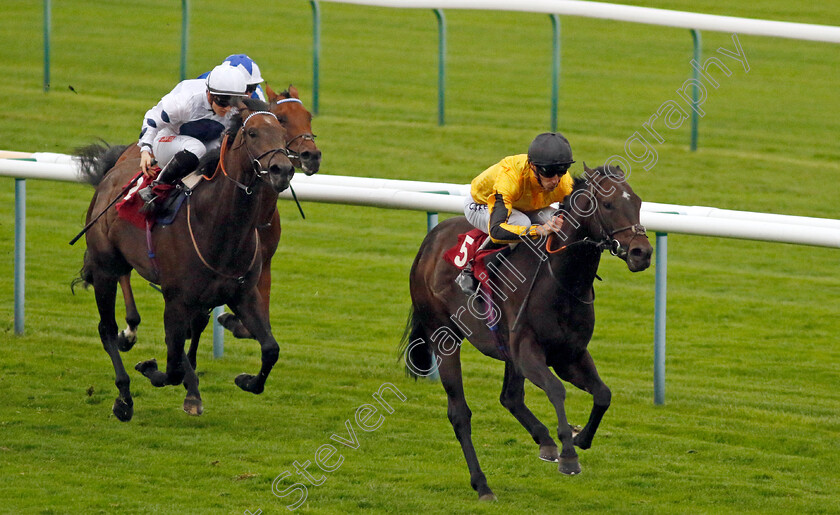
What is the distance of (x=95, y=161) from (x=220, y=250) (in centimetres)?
176

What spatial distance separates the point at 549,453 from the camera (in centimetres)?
555

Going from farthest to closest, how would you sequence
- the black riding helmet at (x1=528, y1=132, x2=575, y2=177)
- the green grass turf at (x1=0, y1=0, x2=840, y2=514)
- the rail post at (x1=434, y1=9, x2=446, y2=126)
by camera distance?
the rail post at (x1=434, y1=9, x2=446, y2=126), the green grass turf at (x1=0, y1=0, x2=840, y2=514), the black riding helmet at (x1=528, y1=132, x2=575, y2=177)

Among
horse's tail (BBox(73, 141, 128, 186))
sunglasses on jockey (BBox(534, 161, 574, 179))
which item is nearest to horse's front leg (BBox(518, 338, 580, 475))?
sunglasses on jockey (BBox(534, 161, 574, 179))

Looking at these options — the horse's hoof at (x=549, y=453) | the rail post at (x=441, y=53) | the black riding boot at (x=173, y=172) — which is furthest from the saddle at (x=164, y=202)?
the rail post at (x=441, y=53)

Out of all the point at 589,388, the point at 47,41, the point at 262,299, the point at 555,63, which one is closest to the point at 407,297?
the point at 262,299

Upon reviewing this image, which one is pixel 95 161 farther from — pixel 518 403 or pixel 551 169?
pixel 551 169

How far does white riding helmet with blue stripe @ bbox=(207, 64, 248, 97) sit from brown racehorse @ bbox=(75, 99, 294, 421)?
0.77ft

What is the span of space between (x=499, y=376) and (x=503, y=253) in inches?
97.4

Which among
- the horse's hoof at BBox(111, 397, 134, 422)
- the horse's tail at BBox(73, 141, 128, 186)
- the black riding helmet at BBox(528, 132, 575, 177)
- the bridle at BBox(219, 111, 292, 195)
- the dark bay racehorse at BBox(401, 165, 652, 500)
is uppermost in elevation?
the black riding helmet at BBox(528, 132, 575, 177)

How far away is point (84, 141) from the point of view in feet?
46.2

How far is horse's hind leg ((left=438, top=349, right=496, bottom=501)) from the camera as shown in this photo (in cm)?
579

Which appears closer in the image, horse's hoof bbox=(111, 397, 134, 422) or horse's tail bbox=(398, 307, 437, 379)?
horse's tail bbox=(398, 307, 437, 379)

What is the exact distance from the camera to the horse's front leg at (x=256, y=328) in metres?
6.62

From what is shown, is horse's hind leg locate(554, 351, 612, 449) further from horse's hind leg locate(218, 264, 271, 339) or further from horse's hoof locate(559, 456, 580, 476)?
horse's hind leg locate(218, 264, 271, 339)
